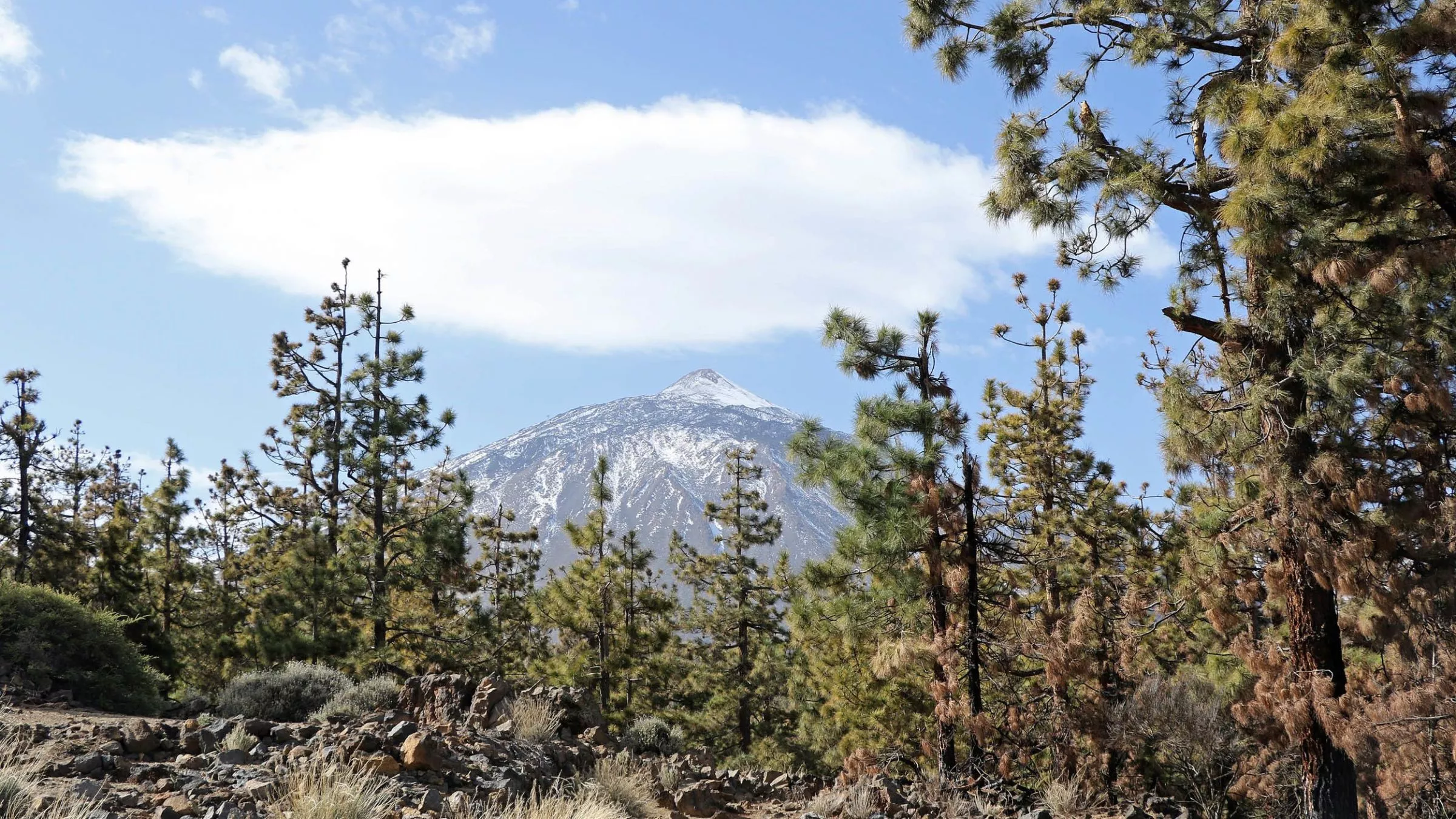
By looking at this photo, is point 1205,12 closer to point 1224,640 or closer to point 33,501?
point 1224,640

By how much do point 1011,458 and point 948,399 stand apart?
813 cm

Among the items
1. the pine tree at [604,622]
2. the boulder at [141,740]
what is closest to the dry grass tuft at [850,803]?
the boulder at [141,740]

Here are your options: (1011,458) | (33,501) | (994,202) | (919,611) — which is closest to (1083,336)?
(1011,458)

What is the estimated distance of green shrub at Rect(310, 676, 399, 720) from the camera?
12531 millimetres

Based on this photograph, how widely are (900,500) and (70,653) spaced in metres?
12.5

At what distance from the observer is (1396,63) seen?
31.1 feet

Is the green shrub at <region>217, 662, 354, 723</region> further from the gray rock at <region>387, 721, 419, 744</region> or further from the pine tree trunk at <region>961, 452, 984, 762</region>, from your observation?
the pine tree trunk at <region>961, 452, 984, 762</region>

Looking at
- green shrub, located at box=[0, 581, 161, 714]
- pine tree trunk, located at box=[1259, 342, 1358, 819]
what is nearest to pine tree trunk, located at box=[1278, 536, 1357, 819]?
pine tree trunk, located at box=[1259, 342, 1358, 819]

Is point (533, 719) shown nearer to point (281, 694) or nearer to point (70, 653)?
point (281, 694)

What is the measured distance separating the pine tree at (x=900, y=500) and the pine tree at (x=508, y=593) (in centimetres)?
969

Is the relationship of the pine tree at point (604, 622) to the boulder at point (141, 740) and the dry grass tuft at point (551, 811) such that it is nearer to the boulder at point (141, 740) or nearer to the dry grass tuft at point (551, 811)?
the boulder at point (141, 740)

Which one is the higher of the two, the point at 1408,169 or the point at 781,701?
the point at 1408,169

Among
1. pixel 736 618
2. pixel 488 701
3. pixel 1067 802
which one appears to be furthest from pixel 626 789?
pixel 736 618

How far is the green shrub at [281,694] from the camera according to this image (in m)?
13.3
